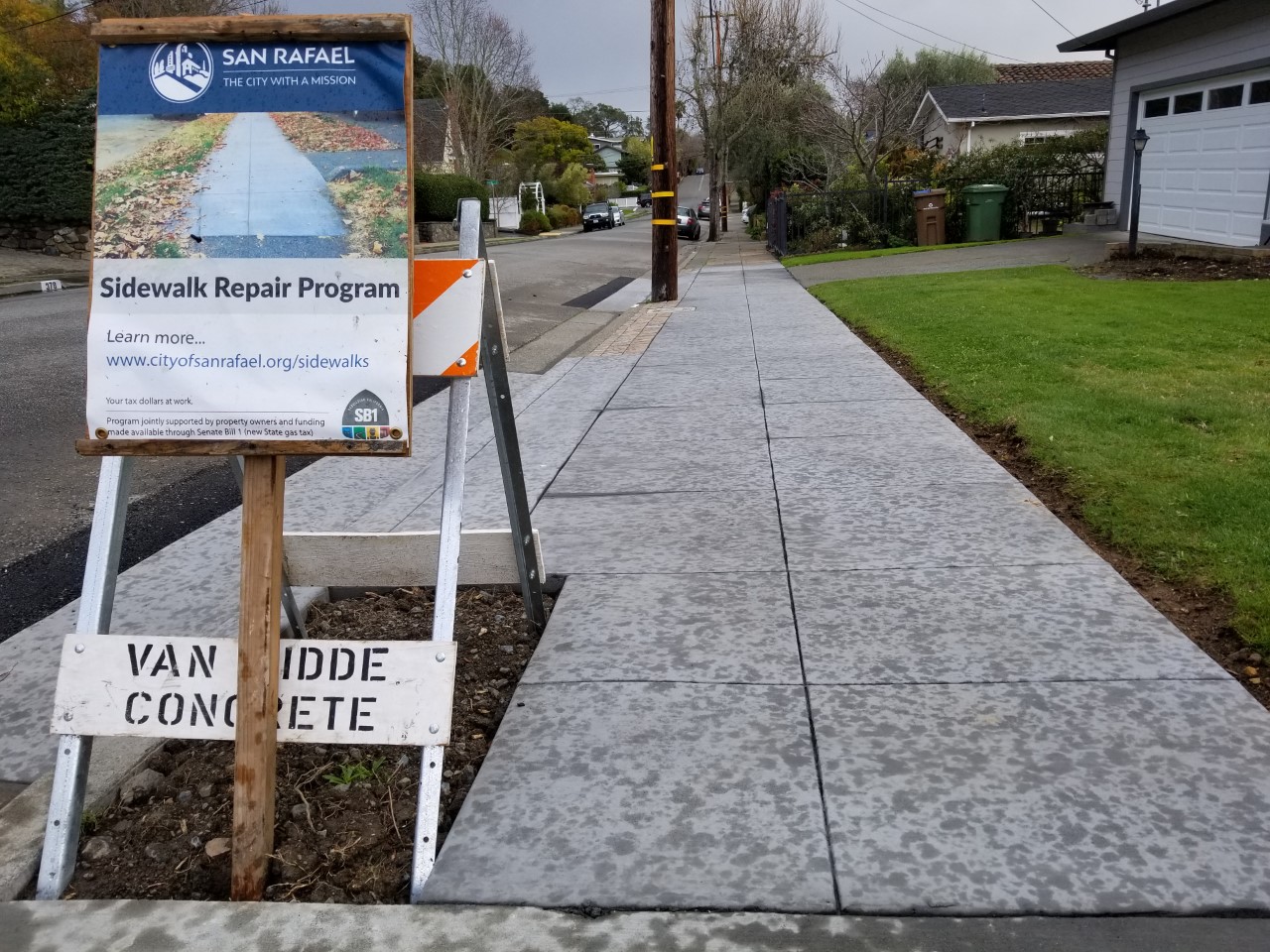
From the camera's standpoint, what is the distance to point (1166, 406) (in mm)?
6668

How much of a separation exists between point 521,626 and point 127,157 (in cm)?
211

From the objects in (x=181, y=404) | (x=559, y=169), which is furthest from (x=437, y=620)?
(x=559, y=169)

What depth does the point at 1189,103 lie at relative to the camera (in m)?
18.7

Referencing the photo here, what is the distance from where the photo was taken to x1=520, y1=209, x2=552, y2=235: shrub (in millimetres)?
58250

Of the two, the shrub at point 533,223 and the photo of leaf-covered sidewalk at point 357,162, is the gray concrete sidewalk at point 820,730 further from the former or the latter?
the shrub at point 533,223

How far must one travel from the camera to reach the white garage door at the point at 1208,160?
16.3 metres

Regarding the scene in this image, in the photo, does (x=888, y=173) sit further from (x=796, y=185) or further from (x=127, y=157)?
(x=127, y=157)

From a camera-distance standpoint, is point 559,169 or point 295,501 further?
point 559,169

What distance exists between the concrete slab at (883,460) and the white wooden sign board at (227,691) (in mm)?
3252

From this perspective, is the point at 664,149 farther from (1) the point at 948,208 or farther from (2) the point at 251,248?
(2) the point at 251,248

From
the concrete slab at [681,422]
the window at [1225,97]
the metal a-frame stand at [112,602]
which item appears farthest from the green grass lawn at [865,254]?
the metal a-frame stand at [112,602]

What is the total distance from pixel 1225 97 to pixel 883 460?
15.1 m

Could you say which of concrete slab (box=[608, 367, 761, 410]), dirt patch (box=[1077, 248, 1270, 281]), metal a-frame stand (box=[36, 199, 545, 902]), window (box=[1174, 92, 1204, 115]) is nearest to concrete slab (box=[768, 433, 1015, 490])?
concrete slab (box=[608, 367, 761, 410])


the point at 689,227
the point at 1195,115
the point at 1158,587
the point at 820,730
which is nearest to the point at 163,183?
the point at 820,730
